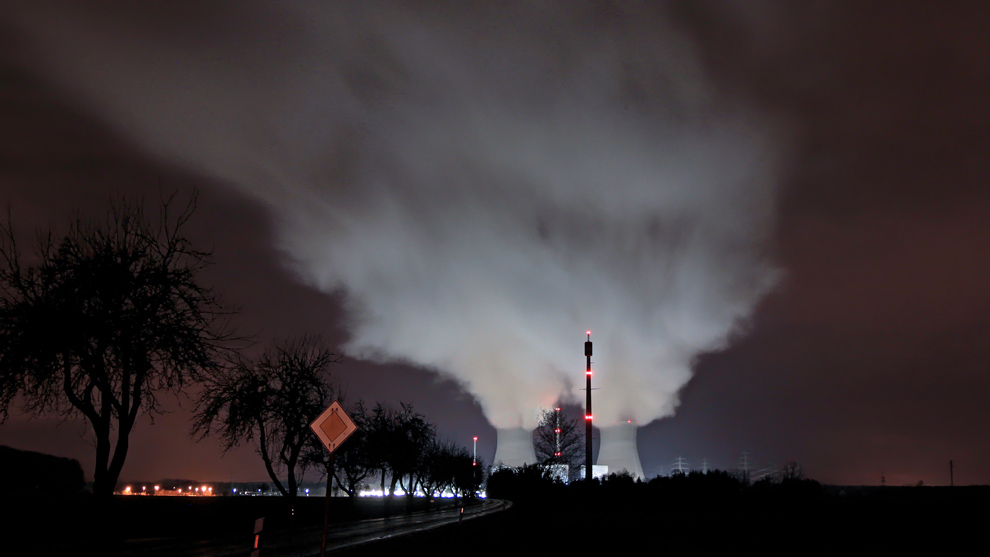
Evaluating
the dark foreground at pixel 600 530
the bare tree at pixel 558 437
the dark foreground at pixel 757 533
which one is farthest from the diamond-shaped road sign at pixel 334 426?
the bare tree at pixel 558 437

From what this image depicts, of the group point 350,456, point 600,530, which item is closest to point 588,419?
point 350,456

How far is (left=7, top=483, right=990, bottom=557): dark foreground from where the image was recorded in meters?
17.9

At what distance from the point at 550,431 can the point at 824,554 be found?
247 ft

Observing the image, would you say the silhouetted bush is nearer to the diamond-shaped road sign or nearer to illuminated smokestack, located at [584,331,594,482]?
the diamond-shaped road sign

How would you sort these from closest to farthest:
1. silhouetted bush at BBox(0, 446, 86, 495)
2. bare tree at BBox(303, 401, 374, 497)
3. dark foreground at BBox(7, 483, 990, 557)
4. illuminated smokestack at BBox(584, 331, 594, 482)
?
dark foreground at BBox(7, 483, 990, 557), silhouetted bush at BBox(0, 446, 86, 495), bare tree at BBox(303, 401, 374, 497), illuminated smokestack at BBox(584, 331, 594, 482)

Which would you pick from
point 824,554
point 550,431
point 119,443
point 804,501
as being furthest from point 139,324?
point 550,431

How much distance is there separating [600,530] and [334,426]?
13016 mm

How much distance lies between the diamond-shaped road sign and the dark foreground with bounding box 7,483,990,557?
769cm

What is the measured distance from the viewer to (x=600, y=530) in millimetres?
22125

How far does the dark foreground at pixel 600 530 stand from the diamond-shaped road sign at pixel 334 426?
7.69 m

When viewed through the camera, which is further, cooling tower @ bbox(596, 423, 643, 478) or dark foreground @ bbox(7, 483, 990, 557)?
cooling tower @ bbox(596, 423, 643, 478)

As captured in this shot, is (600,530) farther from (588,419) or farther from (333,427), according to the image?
(588,419)

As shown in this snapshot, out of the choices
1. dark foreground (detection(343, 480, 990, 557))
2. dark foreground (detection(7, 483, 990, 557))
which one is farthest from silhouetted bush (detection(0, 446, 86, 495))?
dark foreground (detection(343, 480, 990, 557))

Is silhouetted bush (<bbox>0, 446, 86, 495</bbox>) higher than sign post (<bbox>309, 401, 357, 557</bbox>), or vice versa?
sign post (<bbox>309, 401, 357, 557</bbox>)
